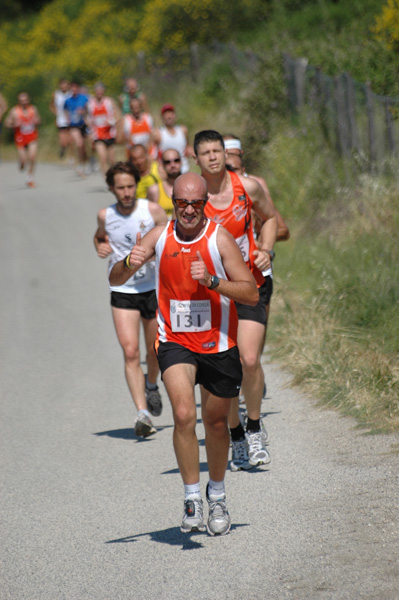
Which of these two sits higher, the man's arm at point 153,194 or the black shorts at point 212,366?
the man's arm at point 153,194

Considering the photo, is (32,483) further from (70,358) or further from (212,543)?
(70,358)

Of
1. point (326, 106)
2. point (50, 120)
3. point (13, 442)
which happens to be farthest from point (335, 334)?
point (50, 120)

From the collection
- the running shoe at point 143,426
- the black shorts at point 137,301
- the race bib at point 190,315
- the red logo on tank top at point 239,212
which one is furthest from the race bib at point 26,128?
the race bib at point 190,315

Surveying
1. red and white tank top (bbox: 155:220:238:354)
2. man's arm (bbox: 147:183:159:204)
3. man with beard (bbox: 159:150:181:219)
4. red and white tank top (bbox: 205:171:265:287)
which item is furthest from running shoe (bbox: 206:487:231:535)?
man's arm (bbox: 147:183:159:204)

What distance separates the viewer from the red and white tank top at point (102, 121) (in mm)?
20953

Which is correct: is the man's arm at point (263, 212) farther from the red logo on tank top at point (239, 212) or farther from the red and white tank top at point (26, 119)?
the red and white tank top at point (26, 119)

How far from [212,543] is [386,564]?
3.30ft

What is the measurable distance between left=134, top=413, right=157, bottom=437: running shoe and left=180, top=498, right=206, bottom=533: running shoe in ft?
7.76

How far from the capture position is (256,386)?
22.6 feet

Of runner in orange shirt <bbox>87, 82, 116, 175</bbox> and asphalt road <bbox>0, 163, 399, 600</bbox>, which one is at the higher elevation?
runner in orange shirt <bbox>87, 82, 116, 175</bbox>

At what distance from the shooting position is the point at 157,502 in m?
6.38

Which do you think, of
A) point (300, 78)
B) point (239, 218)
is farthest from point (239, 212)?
point (300, 78)

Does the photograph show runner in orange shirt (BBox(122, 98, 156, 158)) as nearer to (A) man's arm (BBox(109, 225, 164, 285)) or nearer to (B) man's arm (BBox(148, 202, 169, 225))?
(B) man's arm (BBox(148, 202, 169, 225))

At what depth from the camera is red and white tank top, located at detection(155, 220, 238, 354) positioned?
214 inches
